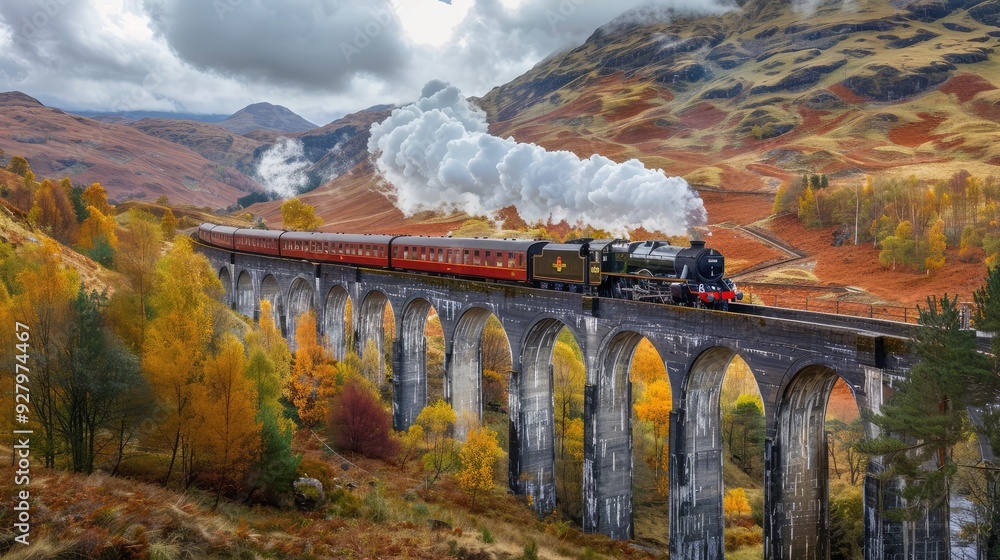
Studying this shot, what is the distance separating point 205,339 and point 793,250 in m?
74.4

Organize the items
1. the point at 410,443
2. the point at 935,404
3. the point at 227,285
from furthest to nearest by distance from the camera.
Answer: the point at 227,285 < the point at 410,443 < the point at 935,404

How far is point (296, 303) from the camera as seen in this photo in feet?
166

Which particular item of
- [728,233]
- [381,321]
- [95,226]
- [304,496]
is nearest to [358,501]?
[304,496]

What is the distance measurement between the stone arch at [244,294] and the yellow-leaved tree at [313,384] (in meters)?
21.2

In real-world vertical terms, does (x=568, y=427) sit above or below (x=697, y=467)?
below

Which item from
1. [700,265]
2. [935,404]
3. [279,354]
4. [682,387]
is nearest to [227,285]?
[279,354]

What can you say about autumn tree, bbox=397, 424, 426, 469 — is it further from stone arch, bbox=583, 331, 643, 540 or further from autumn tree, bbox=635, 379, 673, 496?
autumn tree, bbox=635, 379, 673, 496

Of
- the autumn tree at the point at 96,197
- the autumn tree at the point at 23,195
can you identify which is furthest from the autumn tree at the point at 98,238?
the autumn tree at the point at 96,197

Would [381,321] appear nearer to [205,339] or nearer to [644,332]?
[205,339]

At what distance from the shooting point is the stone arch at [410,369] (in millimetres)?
37375

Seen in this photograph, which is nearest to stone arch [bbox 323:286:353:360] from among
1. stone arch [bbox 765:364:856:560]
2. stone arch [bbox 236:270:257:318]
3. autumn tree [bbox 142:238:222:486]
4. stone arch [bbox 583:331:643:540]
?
autumn tree [bbox 142:238:222:486]

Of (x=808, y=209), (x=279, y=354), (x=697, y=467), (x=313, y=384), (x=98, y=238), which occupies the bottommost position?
(x=313, y=384)

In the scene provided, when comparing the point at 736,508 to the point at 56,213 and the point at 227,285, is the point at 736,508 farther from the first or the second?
the point at 56,213

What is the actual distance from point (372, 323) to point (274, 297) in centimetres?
1687
